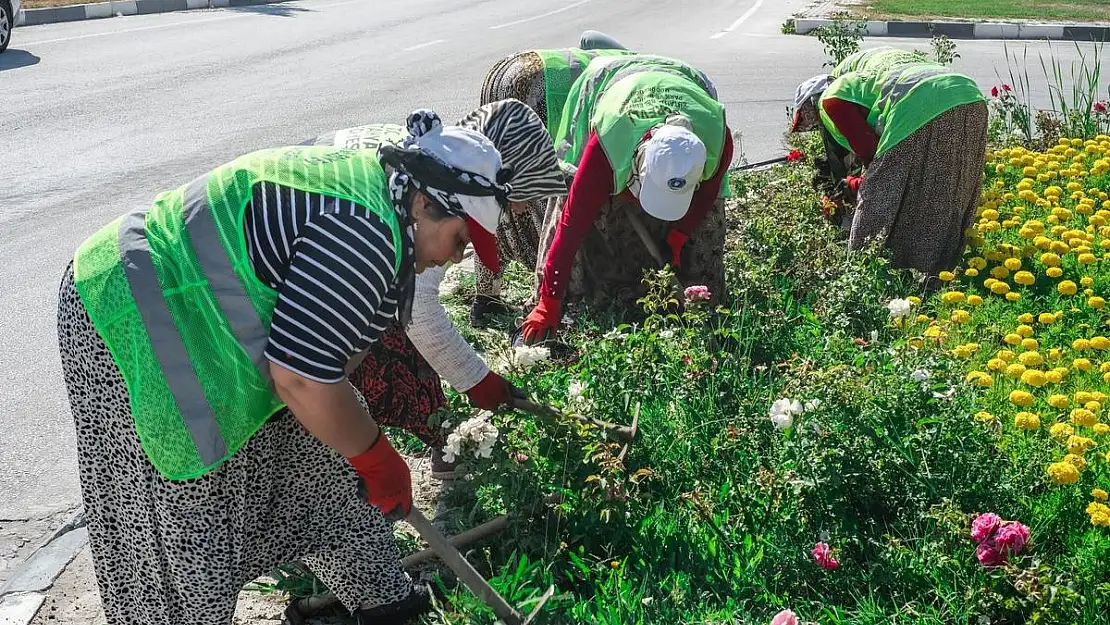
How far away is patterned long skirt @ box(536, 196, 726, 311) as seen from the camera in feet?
13.2

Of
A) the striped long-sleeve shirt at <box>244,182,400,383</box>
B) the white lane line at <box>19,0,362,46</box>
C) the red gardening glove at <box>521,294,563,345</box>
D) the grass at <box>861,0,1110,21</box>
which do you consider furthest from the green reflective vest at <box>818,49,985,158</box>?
Result: the grass at <box>861,0,1110,21</box>

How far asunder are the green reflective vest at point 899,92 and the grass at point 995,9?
34.8ft

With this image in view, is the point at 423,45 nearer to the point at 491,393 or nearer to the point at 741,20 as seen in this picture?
the point at 741,20

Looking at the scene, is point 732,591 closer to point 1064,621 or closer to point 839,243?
point 1064,621

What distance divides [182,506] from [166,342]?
0.39 metres

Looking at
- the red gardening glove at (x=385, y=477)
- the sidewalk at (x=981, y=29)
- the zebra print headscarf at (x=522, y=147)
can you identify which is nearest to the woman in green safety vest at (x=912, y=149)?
the zebra print headscarf at (x=522, y=147)

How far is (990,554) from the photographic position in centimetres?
242

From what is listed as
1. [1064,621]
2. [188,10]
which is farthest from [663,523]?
[188,10]

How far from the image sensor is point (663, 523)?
2988 millimetres

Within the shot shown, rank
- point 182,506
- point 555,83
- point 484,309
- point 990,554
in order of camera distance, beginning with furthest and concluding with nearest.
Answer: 1. point 484,309
2. point 555,83
3. point 990,554
4. point 182,506

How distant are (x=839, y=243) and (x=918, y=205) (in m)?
0.37

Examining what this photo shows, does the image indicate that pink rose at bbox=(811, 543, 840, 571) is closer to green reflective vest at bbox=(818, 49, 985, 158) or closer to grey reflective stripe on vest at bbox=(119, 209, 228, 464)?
grey reflective stripe on vest at bbox=(119, 209, 228, 464)

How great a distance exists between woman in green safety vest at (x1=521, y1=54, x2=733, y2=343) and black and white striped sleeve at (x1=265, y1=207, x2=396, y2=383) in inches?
62.7

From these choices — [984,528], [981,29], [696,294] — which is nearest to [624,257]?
[696,294]
